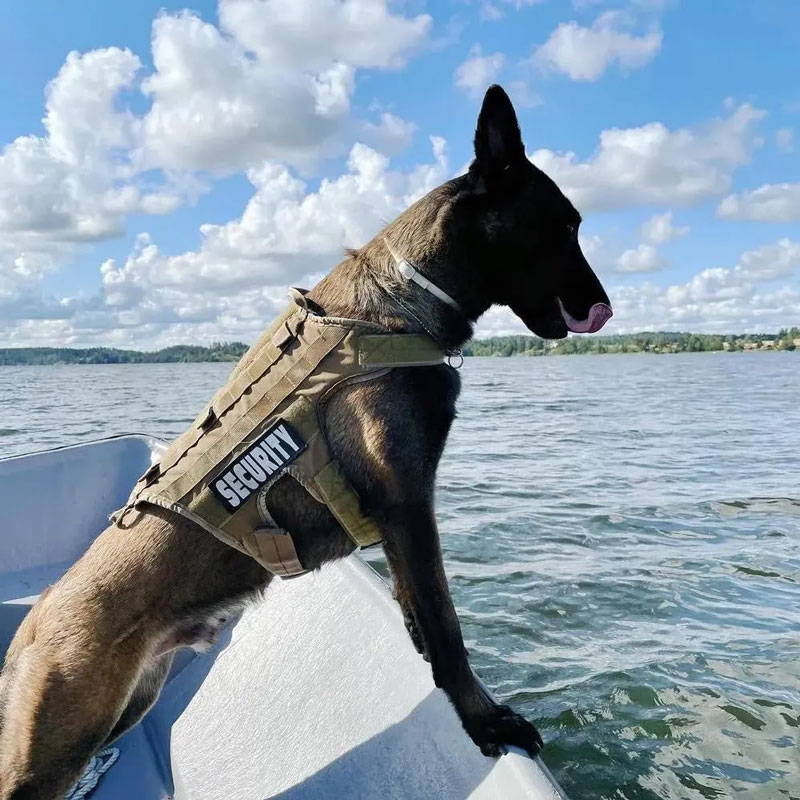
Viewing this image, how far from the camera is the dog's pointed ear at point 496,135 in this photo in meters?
2.80

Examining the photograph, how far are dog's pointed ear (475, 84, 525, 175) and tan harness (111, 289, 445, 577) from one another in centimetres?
76

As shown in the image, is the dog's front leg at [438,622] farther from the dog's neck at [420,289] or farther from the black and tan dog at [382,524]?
the dog's neck at [420,289]

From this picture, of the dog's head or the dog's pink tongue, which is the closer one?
the dog's head

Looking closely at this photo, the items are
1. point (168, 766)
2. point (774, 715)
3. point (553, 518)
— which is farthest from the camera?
point (553, 518)

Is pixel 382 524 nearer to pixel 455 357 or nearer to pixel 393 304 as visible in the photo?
pixel 455 357

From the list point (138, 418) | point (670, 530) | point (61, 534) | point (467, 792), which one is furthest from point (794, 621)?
point (138, 418)

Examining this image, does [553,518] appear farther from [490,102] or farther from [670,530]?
[490,102]

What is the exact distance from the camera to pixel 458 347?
2992 millimetres

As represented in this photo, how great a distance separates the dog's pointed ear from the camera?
9.19ft

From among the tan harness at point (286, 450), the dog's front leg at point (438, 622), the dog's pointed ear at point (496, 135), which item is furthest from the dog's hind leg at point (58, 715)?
the dog's pointed ear at point (496, 135)

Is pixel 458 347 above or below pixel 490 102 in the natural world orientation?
below

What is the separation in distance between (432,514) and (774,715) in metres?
3.28

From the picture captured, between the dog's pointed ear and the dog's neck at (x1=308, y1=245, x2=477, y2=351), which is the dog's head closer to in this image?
the dog's pointed ear

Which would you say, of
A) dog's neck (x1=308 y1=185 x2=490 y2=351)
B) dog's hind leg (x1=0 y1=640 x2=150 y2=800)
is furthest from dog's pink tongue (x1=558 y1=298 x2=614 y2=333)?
dog's hind leg (x1=0 y1=640 x2=150 y2=800)
